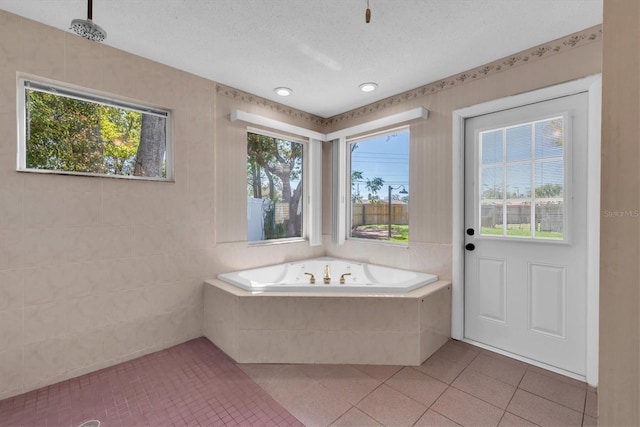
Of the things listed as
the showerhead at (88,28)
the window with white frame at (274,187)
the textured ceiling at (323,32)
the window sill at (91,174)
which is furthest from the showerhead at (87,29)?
the window with white frame at (274,187)

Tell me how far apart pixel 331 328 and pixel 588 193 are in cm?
199

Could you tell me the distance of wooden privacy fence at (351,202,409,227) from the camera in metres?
3.11

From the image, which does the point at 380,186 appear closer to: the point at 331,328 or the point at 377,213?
the point at 377,213

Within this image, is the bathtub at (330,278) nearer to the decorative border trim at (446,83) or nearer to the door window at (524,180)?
the door window at (524,180)

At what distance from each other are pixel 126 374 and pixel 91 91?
2.05 meters

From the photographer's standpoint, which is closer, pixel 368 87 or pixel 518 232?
pixel 518 232

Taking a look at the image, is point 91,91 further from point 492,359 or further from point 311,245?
point 492,359

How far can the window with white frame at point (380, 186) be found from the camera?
3111 mm

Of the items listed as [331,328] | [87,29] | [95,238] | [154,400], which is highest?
[87,29]

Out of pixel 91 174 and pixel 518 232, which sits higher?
pixel 91 174

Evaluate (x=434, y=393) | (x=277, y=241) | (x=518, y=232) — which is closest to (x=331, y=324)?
(x=434, y=393)

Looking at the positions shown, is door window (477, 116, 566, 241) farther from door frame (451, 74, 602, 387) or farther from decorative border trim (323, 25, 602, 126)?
decorative border trim (323, 25, 602, 126)

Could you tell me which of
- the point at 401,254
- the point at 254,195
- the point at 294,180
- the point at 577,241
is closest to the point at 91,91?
the point at 254,195

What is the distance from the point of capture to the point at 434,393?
6.23 feet
